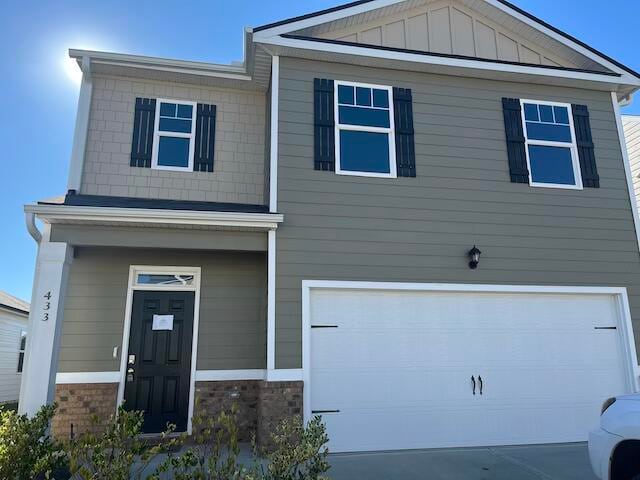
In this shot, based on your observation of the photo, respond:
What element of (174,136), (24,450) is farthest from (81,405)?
(174,136)

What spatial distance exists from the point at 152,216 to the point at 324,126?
2.78m

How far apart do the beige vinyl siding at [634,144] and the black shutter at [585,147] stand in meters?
4.64

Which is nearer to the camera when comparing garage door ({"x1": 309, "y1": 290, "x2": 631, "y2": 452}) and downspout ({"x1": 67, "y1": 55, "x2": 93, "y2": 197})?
garage door ({"x1": 309, "y1": 290, "x2": 631, "y2": 452})

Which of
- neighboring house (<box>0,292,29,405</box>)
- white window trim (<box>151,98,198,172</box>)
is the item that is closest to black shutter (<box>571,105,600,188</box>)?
white window trim (<box>151,98,198,172</box>)

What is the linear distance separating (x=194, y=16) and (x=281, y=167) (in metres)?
3.79

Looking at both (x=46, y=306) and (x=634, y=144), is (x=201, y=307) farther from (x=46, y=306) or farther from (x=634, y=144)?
(x=634, y=144)

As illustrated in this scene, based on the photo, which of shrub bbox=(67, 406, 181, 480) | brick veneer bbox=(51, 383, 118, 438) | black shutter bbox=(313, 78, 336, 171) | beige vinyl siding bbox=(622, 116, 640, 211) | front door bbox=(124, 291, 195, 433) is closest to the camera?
shrub bbox=(67, 406, 181, 480)

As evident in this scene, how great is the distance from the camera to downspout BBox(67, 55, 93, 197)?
23.6 ft

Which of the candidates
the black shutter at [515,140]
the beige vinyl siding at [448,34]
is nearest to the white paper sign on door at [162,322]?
the beige vinyl siding at [448,34]

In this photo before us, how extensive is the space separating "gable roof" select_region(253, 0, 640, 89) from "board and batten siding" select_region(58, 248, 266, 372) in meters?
3.47

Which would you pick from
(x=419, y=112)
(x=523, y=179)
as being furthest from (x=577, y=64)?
(x=419, y=112)

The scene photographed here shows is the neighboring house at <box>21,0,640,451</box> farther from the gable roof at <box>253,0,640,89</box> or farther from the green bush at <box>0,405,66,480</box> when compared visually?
the green bush at <box>0,405,66,480</box>

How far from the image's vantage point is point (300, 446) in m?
3.21

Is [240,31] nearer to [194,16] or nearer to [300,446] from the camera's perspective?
[194,16]
